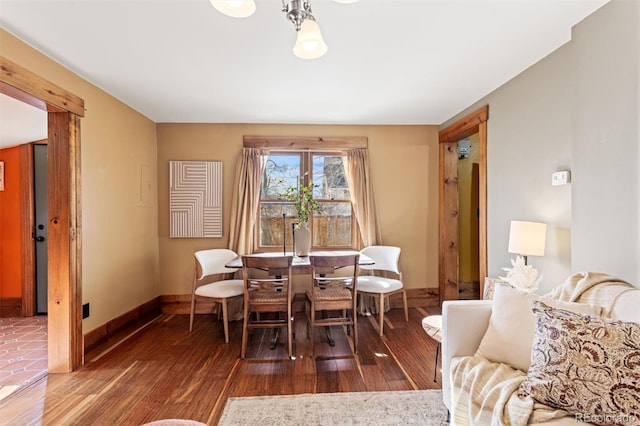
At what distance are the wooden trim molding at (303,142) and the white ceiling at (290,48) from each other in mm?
653

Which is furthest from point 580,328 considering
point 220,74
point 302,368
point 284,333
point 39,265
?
point 39,265

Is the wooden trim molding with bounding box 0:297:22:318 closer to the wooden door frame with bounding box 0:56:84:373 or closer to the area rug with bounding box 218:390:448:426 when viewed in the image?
the wooden door frame with bounding box 0:56:84:373

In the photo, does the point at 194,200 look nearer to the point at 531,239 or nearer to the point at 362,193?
the point at 362,193

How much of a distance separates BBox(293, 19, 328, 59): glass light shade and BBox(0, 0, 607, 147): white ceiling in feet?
1.52

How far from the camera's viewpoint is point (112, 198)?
3.12 meters

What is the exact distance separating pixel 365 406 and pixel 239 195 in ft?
9.17

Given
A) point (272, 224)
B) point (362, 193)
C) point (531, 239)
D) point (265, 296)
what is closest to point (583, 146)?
point (531, 239)

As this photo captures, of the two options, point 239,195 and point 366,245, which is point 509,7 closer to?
point 366,245

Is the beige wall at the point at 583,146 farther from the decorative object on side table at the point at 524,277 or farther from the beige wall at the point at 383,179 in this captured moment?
the beige wall at the point at 383,179

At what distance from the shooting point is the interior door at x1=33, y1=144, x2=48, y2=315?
151 inches

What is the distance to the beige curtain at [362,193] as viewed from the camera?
399cm

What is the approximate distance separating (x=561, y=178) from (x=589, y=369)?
54.8 inches

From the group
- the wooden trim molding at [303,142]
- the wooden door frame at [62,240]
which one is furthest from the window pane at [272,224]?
the wooden door frame at [62,240]

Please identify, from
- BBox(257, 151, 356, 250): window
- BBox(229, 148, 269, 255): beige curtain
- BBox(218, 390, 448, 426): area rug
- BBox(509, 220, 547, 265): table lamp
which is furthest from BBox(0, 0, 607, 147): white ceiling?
BBox(218, 390, 448, 426): area rug
